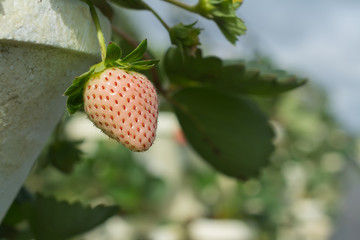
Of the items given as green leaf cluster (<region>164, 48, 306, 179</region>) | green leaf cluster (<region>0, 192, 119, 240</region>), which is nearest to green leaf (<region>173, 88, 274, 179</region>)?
green leaf cluster (<region>164, 48, 306, 179</region>)

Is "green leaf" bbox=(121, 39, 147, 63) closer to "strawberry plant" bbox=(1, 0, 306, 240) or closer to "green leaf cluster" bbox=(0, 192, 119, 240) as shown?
"strawberry plant" bbox=(1, 0, 306, 240)

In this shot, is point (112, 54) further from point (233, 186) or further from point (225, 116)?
point (233, 186)

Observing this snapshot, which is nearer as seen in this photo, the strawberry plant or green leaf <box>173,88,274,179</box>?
the strawberry plant

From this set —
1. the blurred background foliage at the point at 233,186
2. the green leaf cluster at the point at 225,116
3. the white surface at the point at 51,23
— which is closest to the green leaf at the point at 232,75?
the green leaf cluster at the point at 225,116

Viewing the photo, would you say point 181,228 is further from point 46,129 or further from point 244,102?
point 46,129

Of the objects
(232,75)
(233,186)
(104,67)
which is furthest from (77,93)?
(233,186)
